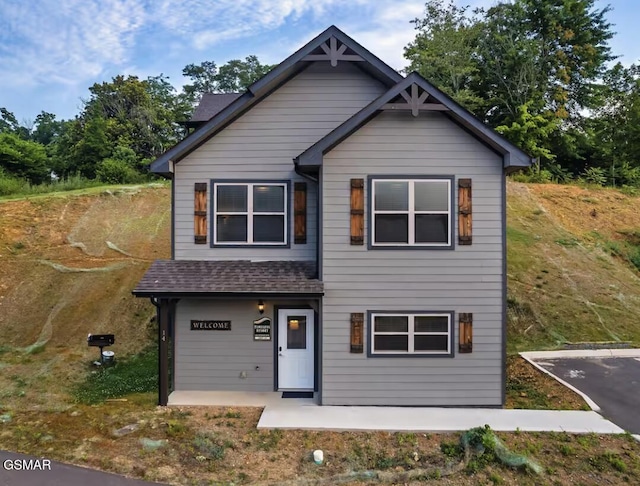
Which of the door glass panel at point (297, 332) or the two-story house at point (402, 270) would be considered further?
the door glass panel at point (297, 332)

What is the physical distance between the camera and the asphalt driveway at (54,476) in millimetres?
4996

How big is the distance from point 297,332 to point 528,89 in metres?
26.4

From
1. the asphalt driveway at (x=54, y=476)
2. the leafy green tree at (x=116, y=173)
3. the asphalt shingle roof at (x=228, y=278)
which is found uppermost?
the leafy green tree at (x=116, y=173)

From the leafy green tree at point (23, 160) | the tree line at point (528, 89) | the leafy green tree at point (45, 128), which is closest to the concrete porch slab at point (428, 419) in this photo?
the tree line at point (528, 89)

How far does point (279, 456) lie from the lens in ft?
19.1

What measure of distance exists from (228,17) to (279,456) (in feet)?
59.5

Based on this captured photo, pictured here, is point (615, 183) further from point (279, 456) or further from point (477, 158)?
point (279, 456)

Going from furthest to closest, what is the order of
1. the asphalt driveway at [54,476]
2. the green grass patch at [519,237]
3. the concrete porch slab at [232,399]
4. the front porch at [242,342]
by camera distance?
the green grass patch at [519,237] → the front porch at [242,342] → the concrete porch slab at [232,399] → the asphalt driveway at [54,476]

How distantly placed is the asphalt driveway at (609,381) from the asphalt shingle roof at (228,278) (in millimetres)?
6079

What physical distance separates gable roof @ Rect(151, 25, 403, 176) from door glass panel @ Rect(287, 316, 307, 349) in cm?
425

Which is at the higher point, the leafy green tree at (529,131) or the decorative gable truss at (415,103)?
the leafy green tree at (529,131)

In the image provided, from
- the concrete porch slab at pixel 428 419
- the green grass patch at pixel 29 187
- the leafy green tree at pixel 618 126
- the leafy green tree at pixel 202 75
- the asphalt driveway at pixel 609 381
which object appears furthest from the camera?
the leafy green tree at pixel 202 75

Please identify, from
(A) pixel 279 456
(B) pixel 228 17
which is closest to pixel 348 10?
(B) pixel 228 17

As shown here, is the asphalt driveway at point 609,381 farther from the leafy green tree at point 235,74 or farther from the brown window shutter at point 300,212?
the leafy green tree at point 235,74
